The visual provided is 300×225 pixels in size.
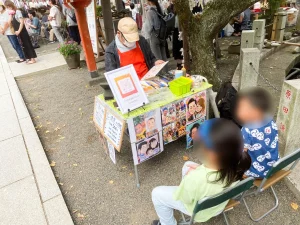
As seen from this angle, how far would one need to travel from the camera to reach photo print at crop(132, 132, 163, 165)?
2734mm

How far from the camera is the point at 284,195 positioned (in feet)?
8.70

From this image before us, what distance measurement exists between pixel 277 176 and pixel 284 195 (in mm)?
690

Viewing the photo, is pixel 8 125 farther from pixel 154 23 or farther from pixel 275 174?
pixel 275 174

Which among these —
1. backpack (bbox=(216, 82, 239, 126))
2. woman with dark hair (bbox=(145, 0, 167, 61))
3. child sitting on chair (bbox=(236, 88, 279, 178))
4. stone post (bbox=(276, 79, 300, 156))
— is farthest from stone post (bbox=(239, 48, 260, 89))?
woman with dark hair (bbox=(145, 0, 167, 61))

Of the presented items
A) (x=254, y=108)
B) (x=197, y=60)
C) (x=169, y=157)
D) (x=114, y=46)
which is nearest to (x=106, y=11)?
(x=197, y=60)

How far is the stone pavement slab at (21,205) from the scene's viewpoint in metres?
2.64

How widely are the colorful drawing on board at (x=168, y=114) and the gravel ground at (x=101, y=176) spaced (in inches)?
30.6

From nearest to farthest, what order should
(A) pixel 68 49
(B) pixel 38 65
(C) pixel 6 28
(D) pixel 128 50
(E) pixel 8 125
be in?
(D) pixel 128 50, (E) pixel 8 125, (A) pixel 68 49, (C) pixel 6 28, (B) pixel 38 65

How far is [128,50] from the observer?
11.0 ft

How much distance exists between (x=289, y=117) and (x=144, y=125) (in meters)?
1.68

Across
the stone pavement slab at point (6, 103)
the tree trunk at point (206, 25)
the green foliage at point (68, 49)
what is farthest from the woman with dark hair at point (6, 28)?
the tree trunk at point (206, 25)

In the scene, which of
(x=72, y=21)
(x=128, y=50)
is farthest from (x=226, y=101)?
(x=72, y=21)

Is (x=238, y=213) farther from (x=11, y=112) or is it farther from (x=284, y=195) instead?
(x=11, y=112)

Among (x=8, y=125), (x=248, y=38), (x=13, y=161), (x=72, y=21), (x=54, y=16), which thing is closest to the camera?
(x=13, y=161)
